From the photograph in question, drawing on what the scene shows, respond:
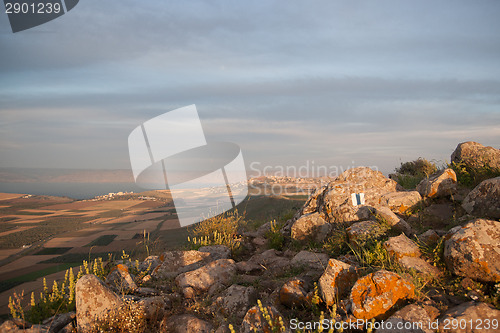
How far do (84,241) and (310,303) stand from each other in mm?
40839

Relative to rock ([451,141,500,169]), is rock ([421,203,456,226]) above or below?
below

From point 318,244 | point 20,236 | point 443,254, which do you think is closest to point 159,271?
point 318,244

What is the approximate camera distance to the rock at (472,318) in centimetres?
350

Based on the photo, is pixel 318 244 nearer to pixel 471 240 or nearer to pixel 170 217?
pixel 471 240

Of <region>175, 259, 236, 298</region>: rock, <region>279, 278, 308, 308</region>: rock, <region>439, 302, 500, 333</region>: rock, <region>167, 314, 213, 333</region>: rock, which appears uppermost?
<region>439, 302, 500, 333</region>: rock

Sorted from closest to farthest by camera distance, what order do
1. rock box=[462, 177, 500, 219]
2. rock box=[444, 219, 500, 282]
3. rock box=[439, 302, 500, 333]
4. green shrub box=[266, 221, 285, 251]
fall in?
rock box=[439, 302, 500, 333], rock box=[444, 219, 500, 282], rock box=[462, 177, 500, 219], green shrub box=[266, 221, 285, 251]

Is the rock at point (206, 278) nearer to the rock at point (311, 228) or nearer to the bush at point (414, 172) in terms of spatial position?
the rock at point (311, 228)

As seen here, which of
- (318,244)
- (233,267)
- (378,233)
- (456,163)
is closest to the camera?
(378,233)

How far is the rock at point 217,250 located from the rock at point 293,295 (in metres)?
4.08

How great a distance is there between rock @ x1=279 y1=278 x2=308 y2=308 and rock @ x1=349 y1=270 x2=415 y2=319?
2.98 feet

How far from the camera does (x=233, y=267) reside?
719cm

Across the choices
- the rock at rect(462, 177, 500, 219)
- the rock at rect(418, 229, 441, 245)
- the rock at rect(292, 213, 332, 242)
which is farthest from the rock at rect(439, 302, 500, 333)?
the rock at rect(292, 213, 332, 242)

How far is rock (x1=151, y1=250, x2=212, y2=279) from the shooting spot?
7.54 meters

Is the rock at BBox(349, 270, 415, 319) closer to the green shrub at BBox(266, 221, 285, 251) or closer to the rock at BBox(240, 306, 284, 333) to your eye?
the rock at BBox(240, 306, 284, 333)
